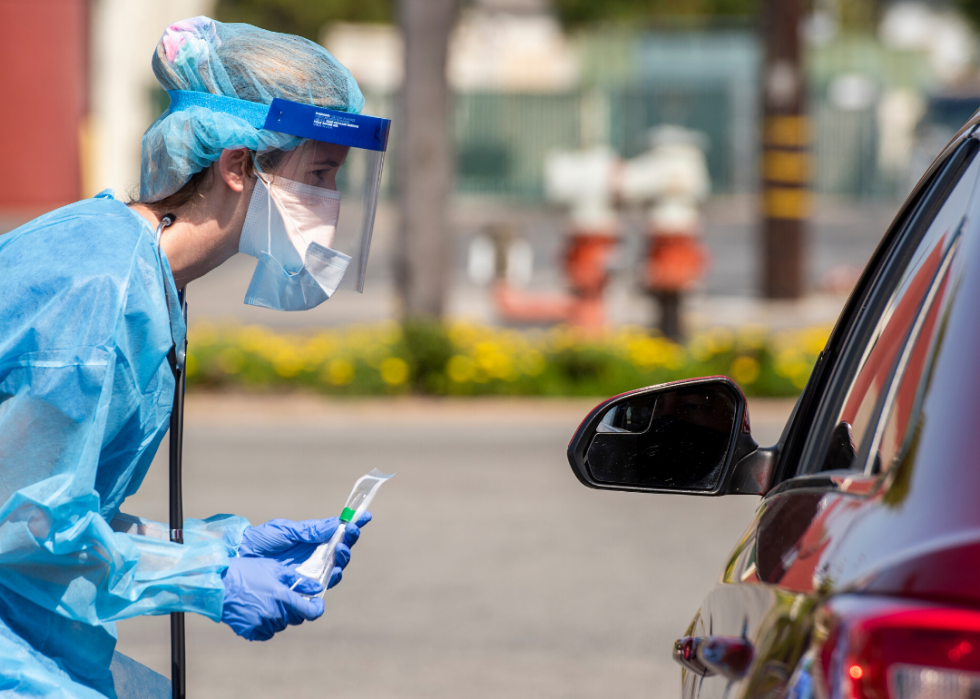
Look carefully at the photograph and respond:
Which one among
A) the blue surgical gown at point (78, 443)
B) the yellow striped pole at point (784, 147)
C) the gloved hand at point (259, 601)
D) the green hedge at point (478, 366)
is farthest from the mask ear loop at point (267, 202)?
the yellow striped pole at point (784, 147)

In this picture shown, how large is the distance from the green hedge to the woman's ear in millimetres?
8367

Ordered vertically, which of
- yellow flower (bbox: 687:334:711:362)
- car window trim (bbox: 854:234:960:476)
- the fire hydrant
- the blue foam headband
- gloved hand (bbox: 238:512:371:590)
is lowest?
yellow flower (bbox: 687:334:711:362)

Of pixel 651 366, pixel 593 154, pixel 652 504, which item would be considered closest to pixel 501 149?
pixel 593 154

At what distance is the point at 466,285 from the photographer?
64.2ft

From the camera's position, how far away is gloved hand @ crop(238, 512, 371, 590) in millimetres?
2324

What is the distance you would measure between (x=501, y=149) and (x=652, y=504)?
2895 centimetres

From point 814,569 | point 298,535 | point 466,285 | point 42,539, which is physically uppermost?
point 814,569

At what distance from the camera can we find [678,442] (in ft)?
7.43

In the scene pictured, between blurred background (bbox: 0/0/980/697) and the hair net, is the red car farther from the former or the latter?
blurred background (bbox: 0/0/980/697)

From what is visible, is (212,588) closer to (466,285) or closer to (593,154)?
(593,154)

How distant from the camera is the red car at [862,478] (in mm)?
1256

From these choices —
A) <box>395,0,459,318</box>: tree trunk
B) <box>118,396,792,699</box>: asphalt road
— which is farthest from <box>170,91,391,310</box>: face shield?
<box>395,0,459,318</box>: tree trunk

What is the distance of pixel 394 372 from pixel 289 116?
852 centimetres

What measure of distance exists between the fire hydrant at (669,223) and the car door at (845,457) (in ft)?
34.1
